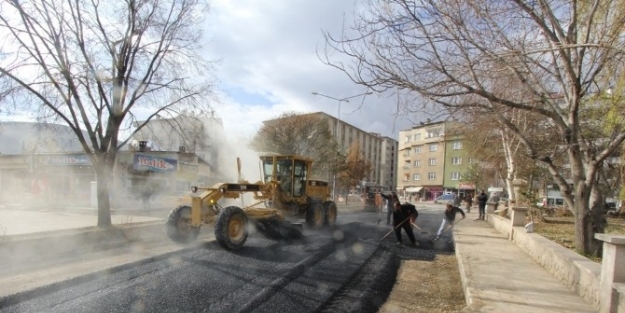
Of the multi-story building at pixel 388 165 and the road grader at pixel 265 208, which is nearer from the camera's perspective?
the road grader at pixel 265 208

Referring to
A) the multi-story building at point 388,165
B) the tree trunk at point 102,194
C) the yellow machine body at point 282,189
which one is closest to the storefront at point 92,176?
the tree trunk at point 102,194

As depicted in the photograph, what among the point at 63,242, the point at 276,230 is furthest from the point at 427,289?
the point at 63,242

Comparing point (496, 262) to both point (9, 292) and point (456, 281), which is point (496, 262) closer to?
point (456, 281)

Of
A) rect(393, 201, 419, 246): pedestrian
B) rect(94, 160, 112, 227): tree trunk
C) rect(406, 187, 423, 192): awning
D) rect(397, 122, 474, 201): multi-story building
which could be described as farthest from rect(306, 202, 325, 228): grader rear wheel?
rect(406, 187, 423, 192): awning

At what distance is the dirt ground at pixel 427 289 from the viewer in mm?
6137

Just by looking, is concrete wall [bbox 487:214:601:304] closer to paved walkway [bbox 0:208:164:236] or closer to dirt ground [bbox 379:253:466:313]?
dirt ground [bbox 379:253:466:313]

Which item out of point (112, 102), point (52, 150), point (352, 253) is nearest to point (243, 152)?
point (52, 150)

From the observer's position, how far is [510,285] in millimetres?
6422

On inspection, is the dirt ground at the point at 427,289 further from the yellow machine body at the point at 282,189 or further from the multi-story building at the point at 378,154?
the multi-story building at the point at 378,154

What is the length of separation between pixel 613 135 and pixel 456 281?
451cm

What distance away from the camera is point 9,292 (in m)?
5.97

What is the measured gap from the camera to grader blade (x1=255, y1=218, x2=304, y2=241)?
37.0ft

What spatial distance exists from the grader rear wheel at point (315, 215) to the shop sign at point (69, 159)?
18361 millimetres

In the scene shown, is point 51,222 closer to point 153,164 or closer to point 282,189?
point 282,189
